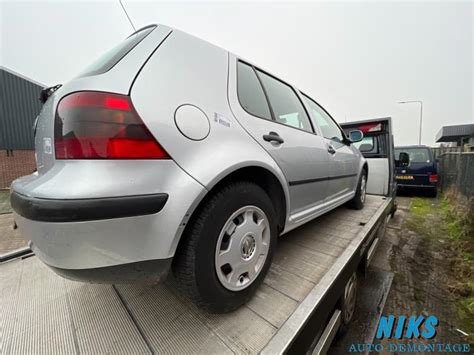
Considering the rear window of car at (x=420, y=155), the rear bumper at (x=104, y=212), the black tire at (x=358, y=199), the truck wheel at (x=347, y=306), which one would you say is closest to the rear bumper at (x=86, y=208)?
A: the rear bumper at (x=104, y=212)

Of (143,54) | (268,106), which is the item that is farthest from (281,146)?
(143,54)

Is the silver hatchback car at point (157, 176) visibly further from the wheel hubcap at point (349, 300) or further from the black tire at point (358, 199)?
the black tire at point (358, 199)

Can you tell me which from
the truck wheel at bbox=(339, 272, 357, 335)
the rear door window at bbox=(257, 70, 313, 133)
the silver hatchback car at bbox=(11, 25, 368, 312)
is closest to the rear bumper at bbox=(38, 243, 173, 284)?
the silver hatchback car at bbox=(11, 25, 368, 312)

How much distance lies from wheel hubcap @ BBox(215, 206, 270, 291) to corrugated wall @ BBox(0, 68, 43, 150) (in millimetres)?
12683

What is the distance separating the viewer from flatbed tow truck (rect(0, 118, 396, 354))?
3.02ft

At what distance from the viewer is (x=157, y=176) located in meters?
0.85

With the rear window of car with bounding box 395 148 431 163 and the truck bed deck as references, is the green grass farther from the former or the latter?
the truck bed deck

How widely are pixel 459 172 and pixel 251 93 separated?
7.20 meters

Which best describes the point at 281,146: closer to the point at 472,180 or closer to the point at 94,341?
the point at 94,341

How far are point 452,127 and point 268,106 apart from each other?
108ft

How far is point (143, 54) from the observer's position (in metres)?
0.95

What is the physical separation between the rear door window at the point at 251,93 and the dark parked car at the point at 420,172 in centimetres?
679

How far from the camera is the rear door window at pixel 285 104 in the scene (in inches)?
66.4

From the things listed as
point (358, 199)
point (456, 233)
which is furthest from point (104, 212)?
point (456, 233)
